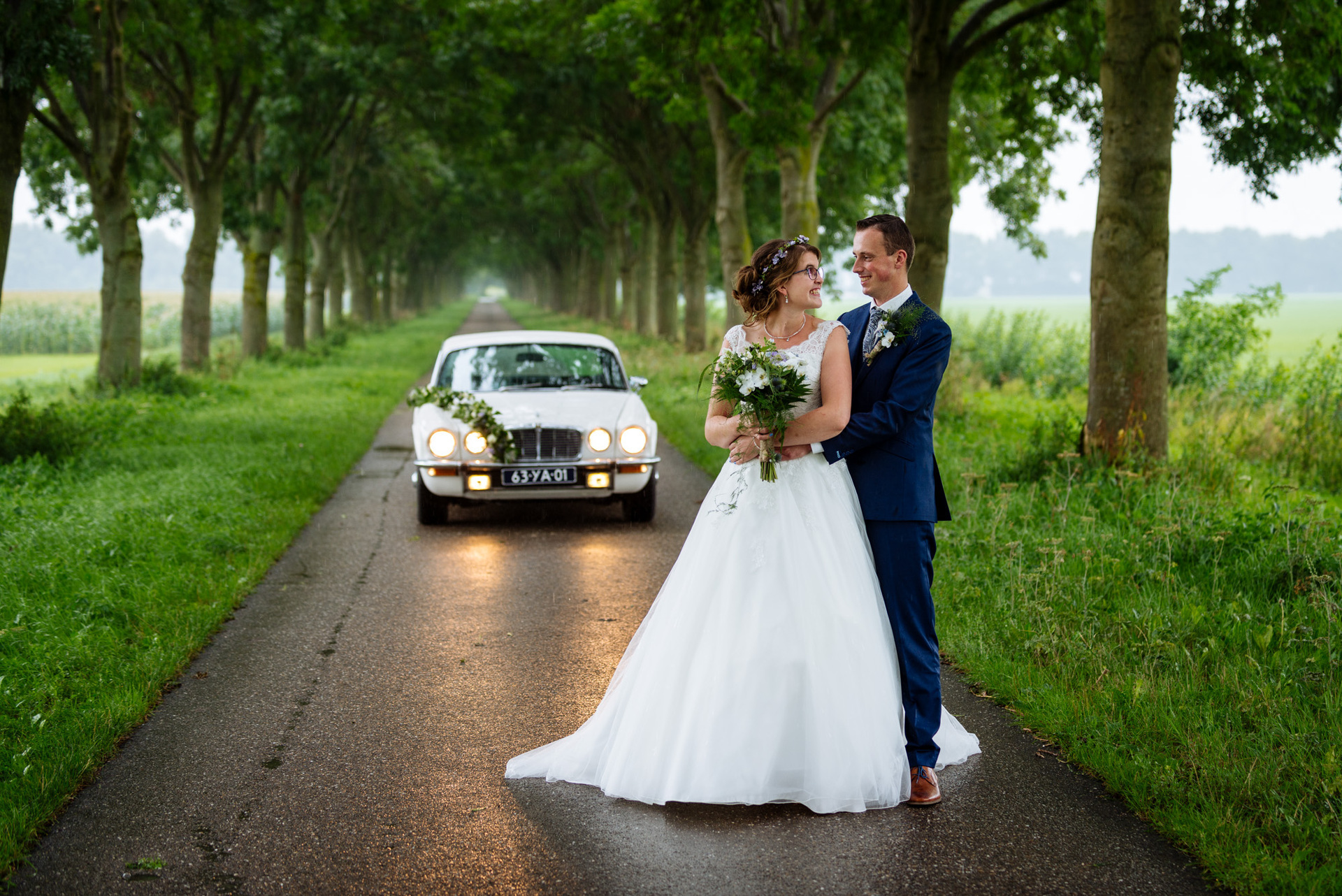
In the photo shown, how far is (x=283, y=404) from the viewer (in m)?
16.9

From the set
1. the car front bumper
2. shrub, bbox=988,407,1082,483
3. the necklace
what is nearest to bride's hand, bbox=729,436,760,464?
the necklace

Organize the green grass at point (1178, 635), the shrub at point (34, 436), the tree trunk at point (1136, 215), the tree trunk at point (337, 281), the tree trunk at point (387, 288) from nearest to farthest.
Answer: the green grass at point (1178, 635) → the tree trunk at point (1136, 215) → the shrub at point (34, 436) → the tree trunk at point (337, 281) → the tree trunk at point (387, 288)

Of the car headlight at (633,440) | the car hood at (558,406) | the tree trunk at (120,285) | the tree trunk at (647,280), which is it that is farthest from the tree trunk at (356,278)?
the car headlight at (633,440)

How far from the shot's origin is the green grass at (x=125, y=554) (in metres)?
4.37

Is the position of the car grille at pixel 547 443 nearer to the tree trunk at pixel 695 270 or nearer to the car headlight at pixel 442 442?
the car headlight at pixel 442 442

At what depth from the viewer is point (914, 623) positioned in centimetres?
385

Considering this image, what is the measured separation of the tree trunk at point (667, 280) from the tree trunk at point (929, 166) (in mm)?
17832

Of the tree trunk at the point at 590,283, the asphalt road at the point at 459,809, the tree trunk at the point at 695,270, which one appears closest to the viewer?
the asphalt road at the point at 459,809

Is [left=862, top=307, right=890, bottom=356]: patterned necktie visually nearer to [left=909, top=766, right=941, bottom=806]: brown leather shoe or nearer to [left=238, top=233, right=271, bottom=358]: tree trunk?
[left=909, top=766, right=941, bottom=806]: brown leather shoe

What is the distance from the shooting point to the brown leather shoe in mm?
3809

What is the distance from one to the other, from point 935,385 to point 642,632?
1464 millimetres

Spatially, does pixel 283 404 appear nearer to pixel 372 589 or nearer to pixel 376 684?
pixel 372 589

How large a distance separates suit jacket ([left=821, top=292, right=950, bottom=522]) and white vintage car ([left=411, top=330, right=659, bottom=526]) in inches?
203

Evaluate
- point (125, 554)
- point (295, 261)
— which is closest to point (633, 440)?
point (125, 554)
